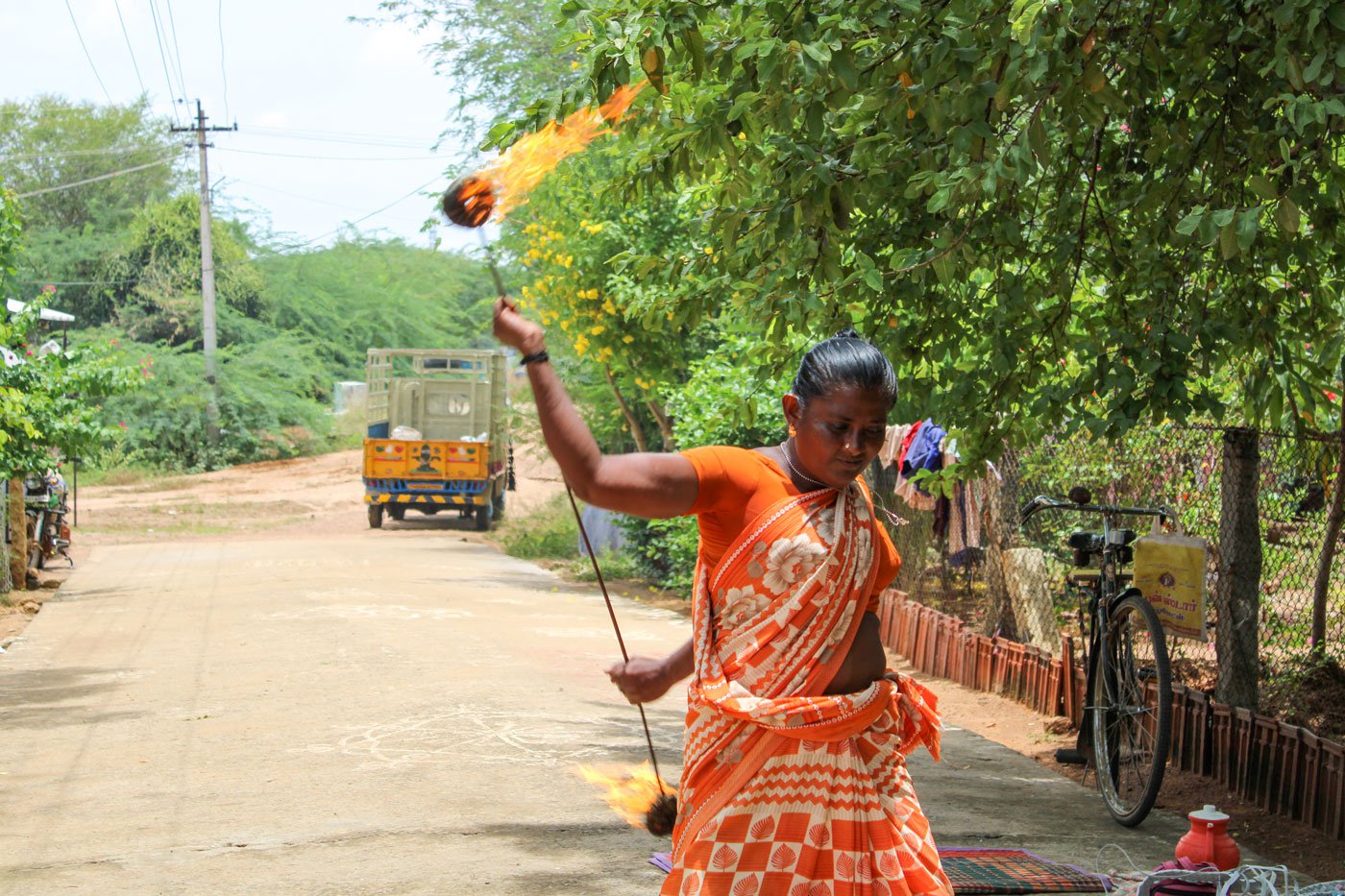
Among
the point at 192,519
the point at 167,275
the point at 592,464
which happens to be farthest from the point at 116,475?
the point at 592,464

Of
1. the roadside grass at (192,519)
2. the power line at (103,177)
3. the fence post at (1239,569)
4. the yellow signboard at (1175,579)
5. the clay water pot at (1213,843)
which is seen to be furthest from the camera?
the power line at (103,177)

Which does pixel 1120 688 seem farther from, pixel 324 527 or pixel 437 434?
pixel 437 434

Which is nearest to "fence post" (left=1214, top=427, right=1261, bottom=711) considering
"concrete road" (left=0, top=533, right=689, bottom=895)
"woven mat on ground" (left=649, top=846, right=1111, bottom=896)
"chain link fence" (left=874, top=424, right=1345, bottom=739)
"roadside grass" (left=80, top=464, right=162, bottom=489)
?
"chain link fence" (left=874, top=424, right=1345, bottom=739)

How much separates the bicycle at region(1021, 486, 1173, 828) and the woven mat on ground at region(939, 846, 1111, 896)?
0.84 m

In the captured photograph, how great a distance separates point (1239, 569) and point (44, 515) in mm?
13719

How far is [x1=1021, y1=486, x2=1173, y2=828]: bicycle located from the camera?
229 inches

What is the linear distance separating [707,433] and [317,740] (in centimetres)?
608

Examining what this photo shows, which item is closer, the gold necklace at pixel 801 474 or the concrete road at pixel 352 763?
the gold necklace at pixel 801 474

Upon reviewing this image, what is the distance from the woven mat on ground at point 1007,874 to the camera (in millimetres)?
4789

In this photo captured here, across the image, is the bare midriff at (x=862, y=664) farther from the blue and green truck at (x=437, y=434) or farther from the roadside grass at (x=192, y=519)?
the roadside grass at (x=192, y=519)

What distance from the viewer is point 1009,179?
492 centimetres

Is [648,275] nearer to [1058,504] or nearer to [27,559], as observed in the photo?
[1058,504]

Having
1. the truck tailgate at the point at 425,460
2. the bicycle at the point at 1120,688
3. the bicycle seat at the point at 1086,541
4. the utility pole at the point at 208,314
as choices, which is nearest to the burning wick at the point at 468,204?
the bicycle at the point at 1120,688

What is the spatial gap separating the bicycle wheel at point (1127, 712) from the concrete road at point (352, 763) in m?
0.19
